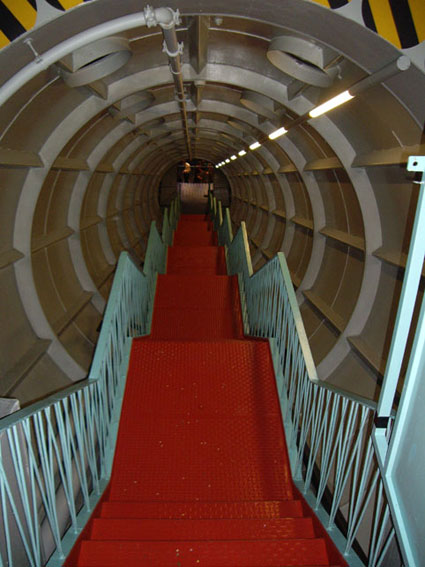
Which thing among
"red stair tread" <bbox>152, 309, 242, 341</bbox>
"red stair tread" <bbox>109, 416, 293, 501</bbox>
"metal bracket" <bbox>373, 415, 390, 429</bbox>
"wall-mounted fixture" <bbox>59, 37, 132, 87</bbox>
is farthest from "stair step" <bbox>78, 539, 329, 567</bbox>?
"red stair tread" <bbox>152, 309, 242, 341</bbox>

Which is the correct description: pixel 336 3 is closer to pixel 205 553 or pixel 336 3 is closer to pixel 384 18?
pixel 384 18

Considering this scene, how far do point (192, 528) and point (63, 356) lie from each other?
10.8ft

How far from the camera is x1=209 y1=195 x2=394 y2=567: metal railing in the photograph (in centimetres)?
238

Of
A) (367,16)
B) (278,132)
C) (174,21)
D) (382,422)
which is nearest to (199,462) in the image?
(382,422)

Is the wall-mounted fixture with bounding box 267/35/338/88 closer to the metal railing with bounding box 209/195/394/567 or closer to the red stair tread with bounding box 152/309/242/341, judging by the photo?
the metal railing with bounding box 209/195/394/567

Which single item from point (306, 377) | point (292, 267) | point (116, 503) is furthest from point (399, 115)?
point (292, 267)

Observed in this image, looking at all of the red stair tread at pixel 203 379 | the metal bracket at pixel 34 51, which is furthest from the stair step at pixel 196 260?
the metal bracket at pixel 34 51

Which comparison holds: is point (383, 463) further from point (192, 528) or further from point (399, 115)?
point (399, 115)

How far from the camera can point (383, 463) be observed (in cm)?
194

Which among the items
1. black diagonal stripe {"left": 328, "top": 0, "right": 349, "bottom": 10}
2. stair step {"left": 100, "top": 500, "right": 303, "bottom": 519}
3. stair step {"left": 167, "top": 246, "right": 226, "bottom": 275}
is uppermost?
black diagonal stripe {"left": 328, "top": 0, "right": 349, "bottom": 10}

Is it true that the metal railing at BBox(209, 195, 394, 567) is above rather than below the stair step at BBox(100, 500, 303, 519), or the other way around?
above

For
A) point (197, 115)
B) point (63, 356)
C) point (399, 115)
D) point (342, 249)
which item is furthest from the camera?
point (197, 115)

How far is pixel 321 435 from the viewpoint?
4.05 m

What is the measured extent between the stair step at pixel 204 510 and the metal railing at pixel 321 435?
20cm
